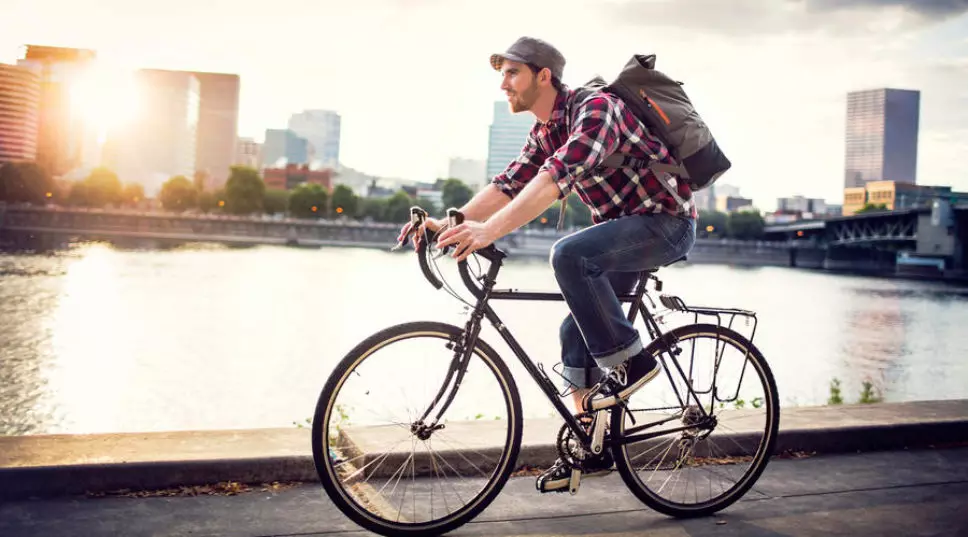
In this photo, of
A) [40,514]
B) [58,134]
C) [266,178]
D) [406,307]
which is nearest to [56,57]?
[58,134]

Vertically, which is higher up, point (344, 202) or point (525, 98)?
point (344, 202)

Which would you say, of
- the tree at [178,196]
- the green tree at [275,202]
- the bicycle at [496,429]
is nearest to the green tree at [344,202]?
the green tree at [275,202]

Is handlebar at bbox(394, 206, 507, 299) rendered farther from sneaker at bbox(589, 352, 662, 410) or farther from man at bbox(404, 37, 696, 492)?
sneaker at bbox(589, 352, 662, 410)

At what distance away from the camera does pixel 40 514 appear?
305 cm

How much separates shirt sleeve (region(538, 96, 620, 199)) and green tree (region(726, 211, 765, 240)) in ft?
432

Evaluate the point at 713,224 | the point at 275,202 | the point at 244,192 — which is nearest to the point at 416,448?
the point at 244,192

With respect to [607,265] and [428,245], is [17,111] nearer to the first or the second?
A: [428,245]

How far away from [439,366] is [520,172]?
→ 889 mm

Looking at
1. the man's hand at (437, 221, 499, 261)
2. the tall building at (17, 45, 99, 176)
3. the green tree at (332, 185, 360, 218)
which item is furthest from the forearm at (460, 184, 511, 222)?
the tall building at (17, 45, 99, 176)

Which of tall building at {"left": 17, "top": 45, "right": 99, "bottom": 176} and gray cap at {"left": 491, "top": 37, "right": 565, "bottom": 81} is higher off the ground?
tall building at {"left": 17, "top": 45, "right": 99, "bottom": 176}

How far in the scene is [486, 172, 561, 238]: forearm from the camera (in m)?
2.84

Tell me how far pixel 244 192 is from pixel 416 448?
12257 centimetres

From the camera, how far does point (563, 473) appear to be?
319 cm

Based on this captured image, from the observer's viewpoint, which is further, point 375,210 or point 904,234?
point 375,210
